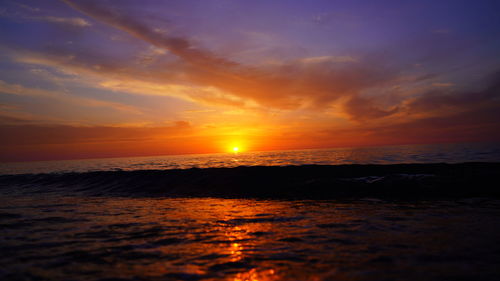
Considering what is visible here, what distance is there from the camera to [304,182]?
1505 centimetres

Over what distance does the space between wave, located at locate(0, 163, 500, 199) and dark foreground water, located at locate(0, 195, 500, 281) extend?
3039 millimetres

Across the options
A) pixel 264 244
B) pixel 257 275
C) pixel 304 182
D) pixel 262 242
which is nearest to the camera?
pixel 257 275

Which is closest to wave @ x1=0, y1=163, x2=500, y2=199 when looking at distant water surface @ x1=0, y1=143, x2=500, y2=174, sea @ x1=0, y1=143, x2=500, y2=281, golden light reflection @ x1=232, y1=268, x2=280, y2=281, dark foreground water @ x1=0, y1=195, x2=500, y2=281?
sea @ x1=0, y1=143, x2=500, y2=281

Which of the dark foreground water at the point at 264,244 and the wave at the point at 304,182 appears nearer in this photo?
the dark foreground water at the point at 264,244

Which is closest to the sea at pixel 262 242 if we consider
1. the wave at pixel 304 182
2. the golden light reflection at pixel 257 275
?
the golden light reflection at pixel 257 275

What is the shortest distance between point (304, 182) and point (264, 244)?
395 inches

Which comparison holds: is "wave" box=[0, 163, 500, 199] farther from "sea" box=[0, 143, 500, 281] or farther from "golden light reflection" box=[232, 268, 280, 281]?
"golden light reflection" box=[232, 268, 280, 281]

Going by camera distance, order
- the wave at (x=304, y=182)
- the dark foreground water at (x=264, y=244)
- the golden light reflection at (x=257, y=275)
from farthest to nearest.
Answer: the wave at (x=304, y=182) < the dark foreground water at (x=264, y=244) < the golden light reflection at (x=257, y=275)

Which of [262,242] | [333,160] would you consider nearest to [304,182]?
[262,242]

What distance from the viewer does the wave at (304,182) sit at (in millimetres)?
11797

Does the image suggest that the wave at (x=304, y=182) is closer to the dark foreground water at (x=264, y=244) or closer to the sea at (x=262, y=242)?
the sea at (x=262, y=242)

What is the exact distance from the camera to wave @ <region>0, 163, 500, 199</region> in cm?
1180

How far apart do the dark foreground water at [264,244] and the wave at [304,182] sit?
9.97 feet

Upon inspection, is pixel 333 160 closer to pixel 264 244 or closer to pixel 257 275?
pixel 264 244
